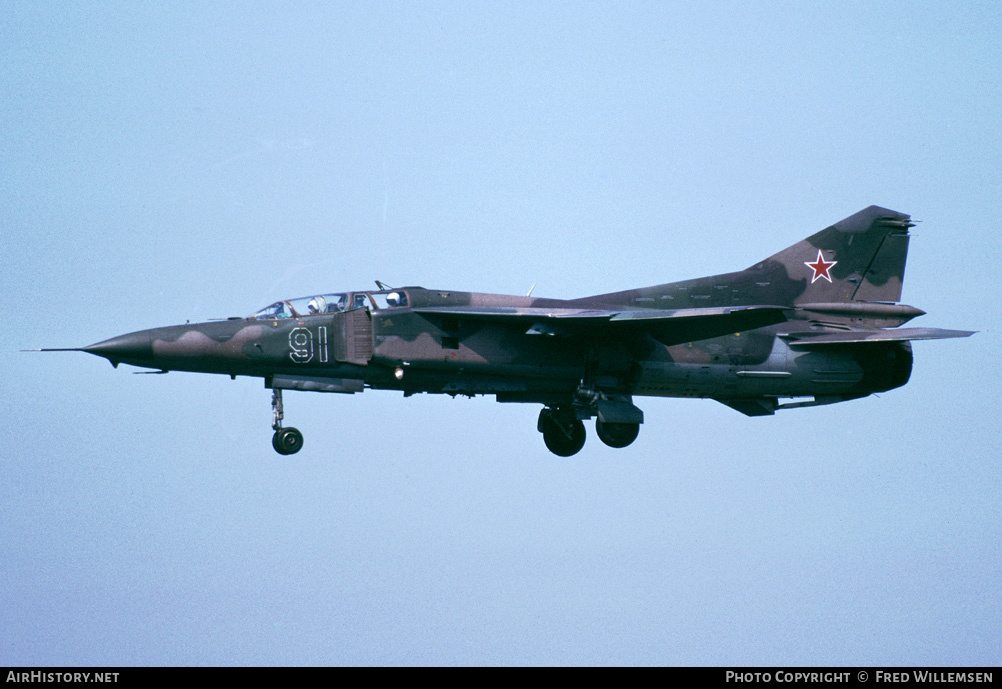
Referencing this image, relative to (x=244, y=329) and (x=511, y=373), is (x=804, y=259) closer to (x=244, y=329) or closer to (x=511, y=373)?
(x=511, y=373)

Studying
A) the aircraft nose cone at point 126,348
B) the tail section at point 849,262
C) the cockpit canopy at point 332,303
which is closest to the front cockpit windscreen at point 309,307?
the cockpit canopy at point 332,303

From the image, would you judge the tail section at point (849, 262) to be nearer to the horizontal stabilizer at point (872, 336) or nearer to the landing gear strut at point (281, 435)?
the horizontal stabilizer at point (872, 336)

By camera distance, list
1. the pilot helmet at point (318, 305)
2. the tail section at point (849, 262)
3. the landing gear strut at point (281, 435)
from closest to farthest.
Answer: the landing gear strut at point (281, 435), the pilot helmet at point (318, 305), the tail section at point (849, 262)

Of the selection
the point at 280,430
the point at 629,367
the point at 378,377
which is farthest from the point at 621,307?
the point at 280,430

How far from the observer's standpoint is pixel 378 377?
19141mm

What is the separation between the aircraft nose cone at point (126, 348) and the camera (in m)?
17.9

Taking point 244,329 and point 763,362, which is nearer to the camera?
point 244,329

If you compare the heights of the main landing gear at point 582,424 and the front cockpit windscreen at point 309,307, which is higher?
the front cockpit windscreen at point 309,307

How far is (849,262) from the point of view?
2194 cm

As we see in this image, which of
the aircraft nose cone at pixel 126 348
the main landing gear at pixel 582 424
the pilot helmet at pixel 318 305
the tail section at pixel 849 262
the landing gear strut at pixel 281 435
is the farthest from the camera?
the tail section at pixel 849 262

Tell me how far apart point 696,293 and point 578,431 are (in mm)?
3200

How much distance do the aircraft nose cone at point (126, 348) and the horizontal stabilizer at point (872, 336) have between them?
10103 mm

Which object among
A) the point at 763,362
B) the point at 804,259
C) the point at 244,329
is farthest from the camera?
the point at 804,259

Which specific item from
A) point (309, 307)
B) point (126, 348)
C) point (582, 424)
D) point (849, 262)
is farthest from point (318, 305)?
point (849, 262)
